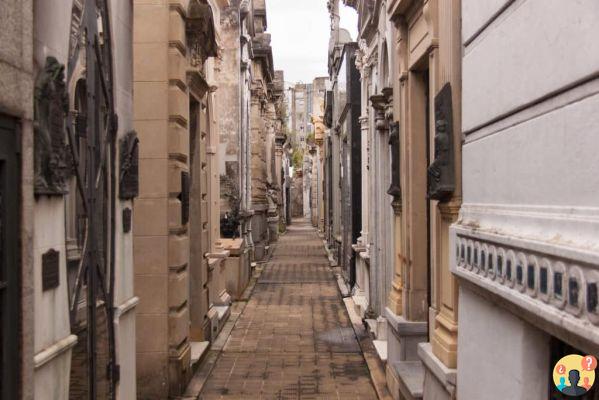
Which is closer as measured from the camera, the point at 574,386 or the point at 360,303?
the point at 574,386

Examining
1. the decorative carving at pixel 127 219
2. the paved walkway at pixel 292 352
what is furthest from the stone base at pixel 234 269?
the decorative carving at pixel 127 219

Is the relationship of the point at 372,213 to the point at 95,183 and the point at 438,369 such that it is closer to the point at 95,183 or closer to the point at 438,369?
the point at 438,369

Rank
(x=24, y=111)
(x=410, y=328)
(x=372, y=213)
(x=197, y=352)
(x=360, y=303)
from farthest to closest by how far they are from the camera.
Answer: (x=360, y=303) < (x=372, y=213) < (x=197, y=352) < (x=410, y=328) < (x=24, y=111)

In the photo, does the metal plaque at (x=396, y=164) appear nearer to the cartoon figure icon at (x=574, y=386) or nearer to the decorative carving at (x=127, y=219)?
the decorative carving at (x=127, y=219)

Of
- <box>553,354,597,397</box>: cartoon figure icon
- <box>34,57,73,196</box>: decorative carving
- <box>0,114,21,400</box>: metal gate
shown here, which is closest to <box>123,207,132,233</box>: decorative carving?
<box>34,57,73,196</box>: decorative carving

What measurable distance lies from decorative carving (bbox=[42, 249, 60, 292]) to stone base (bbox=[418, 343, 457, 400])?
2668mm

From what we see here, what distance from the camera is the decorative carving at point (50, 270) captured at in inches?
151

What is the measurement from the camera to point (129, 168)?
19.2ft

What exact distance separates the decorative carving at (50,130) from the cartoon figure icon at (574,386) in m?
2.79

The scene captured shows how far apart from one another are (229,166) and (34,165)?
1461 cm

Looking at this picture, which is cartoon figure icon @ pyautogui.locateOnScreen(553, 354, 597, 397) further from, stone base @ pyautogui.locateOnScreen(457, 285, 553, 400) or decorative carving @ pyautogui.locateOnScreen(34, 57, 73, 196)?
decorative carving @ pyautogui.locateOnScreen(34, 57, 73, 196)

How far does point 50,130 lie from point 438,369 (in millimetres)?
3135

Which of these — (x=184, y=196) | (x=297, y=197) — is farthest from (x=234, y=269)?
(x=297, y=197)

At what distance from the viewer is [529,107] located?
10.5ft
